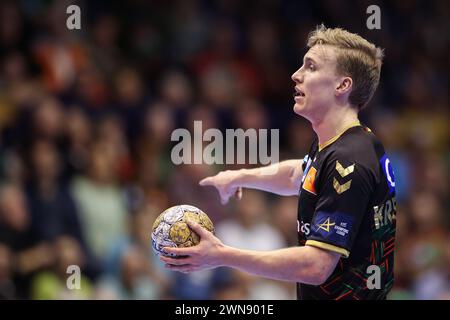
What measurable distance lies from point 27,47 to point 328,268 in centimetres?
676

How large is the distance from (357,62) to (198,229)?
56.0 inches

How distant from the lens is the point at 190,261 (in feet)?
14.2

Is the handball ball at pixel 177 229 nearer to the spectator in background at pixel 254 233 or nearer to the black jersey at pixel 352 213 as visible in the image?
the black jersey at pixel 352 213

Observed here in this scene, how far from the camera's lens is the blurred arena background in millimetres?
8766

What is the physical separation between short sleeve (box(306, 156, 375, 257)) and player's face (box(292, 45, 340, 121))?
45cm

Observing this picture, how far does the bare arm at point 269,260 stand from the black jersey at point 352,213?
0.10 metres

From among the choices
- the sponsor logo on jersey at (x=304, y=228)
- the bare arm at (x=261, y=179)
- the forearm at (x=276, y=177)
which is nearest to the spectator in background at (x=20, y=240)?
the bare arm at (x=261, y=179)

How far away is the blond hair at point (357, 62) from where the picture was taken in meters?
4.71

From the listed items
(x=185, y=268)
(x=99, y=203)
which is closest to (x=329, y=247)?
(x=185, y=268)

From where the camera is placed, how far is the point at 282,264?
4.29 meters

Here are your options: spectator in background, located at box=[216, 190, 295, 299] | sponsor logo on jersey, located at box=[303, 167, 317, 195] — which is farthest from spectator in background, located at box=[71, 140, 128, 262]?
sponsor logo on jersey, located at box=[303, 167, 317, 195]

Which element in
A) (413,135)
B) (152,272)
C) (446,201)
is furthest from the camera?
(413,135)
